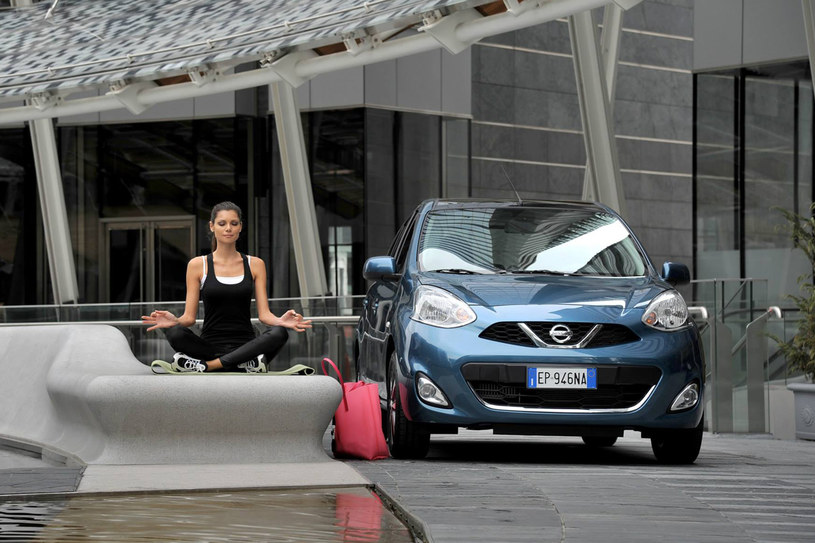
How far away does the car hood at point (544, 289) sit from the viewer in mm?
8703

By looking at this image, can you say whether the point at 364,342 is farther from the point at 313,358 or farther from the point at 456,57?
the point at 456,57

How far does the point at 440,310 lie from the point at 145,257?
2561 centimetres

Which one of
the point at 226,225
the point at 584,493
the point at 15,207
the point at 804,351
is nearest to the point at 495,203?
the point at 226,225

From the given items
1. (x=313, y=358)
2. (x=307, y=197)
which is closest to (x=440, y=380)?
(x=313, y=358)

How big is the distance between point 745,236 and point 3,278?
17.1 meters

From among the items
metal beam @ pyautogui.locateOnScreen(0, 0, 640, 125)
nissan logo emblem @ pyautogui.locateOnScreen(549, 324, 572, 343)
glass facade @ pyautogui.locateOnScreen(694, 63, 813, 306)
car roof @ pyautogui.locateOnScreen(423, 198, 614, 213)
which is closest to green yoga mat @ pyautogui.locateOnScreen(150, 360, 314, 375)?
nissan logo emblem @ pyautogui.locateOnScreen(549, 324, 572, 343)

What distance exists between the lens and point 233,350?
30.0 ft

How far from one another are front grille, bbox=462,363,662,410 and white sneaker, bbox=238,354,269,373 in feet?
4.33

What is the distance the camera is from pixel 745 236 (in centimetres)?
2453

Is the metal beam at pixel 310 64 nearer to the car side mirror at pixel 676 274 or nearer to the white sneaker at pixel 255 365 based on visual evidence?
the car side mirror at pixel 676 274

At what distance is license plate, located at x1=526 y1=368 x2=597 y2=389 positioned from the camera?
8.48 m

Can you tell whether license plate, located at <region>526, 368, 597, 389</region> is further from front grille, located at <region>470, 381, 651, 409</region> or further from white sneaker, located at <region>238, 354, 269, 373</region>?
white sneaker, located at <region>238, 354, 269, 373</region>

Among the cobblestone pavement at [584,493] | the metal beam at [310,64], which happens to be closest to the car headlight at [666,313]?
the cobblestone pavement at [584,493]

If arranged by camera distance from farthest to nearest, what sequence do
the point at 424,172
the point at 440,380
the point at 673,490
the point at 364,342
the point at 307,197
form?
the point at 424,172 < the point at 307,197 < the point at 364,342 < the point at 440,380 < the point at 673,490
